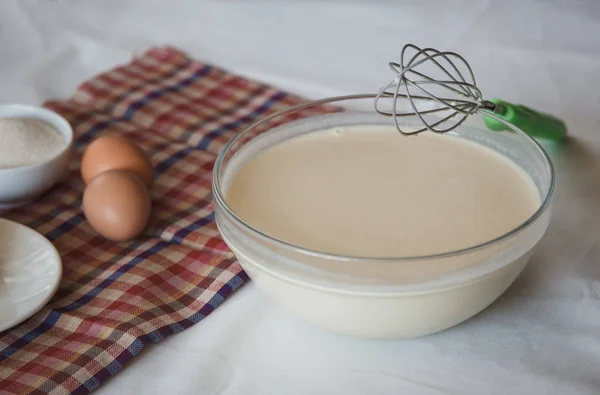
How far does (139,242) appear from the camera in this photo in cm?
94

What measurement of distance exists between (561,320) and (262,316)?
1.07 feet

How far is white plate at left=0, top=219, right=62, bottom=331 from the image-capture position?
2.62 ft

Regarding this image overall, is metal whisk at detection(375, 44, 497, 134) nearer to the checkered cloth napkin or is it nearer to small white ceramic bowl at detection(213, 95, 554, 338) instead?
small white ceramic bowl at detection(213, 95, 554, 338)

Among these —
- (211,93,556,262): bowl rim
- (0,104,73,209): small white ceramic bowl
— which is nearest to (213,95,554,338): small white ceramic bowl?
(211,93,556,262): bowl rim

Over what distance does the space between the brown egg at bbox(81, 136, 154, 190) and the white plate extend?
13 cm

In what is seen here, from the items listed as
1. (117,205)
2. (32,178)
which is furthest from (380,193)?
(32,178)

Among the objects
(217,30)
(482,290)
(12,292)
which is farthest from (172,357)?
(217,30)

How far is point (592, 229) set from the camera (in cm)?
92

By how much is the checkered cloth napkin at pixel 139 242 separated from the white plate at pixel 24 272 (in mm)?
21

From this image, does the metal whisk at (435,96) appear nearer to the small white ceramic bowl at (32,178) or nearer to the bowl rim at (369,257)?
the bowl rim at (369,257)

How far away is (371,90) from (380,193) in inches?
20.5

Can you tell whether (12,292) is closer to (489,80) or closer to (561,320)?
(561,320)

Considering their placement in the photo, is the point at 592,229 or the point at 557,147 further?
the point at 557,147

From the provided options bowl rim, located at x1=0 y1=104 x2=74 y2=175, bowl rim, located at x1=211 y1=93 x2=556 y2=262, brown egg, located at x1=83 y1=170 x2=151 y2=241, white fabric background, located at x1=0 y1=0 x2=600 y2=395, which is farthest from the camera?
bowl rim, located at x1=0 y1=104 x2=74 y2=175
